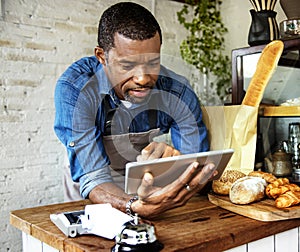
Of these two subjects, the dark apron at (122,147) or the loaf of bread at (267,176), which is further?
the dark apron at (122,147)

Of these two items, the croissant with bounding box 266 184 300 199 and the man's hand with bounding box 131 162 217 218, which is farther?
the croissant with bounding box 266 184 300 199

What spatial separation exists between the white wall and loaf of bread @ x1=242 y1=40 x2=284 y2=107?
1.14 meters

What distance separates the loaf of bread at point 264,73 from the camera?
4.61ft

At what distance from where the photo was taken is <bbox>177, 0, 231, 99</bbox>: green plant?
2.63m

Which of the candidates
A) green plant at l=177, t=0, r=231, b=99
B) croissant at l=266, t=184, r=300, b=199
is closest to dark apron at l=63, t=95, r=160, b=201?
croissant at l=266, t=184, r=300, b=199

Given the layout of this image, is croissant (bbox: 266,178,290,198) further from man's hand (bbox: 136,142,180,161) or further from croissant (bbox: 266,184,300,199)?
man's hand (bbox: 136,142,180,161)

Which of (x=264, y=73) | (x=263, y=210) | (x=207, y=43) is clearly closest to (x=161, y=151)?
(x=263, y=210)

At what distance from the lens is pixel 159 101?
1.45m

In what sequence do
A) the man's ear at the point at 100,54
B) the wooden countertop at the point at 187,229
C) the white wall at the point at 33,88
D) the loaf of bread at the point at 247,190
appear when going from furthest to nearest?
the white wall at the point at 33,88 < the man's ear at the point at 100,54 < the loaf of bread at the point at 247,190 < the wooden countertop at the point at 187,229

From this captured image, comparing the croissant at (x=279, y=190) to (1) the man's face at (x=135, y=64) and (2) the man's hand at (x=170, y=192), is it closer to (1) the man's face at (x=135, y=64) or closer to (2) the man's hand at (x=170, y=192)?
(2) the man's hand at (x=170, y=192)

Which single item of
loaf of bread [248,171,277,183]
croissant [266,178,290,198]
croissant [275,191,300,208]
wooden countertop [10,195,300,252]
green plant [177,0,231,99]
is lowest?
wooden countertop [10,195,300,252]

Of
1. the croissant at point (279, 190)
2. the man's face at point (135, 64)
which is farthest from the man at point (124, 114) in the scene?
the croissant at point (279, 190)

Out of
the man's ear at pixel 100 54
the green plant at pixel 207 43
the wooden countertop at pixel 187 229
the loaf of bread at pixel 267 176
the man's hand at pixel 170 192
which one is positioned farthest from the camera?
the green plant at pixel 207 43

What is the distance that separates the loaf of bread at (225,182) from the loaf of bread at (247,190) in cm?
4
